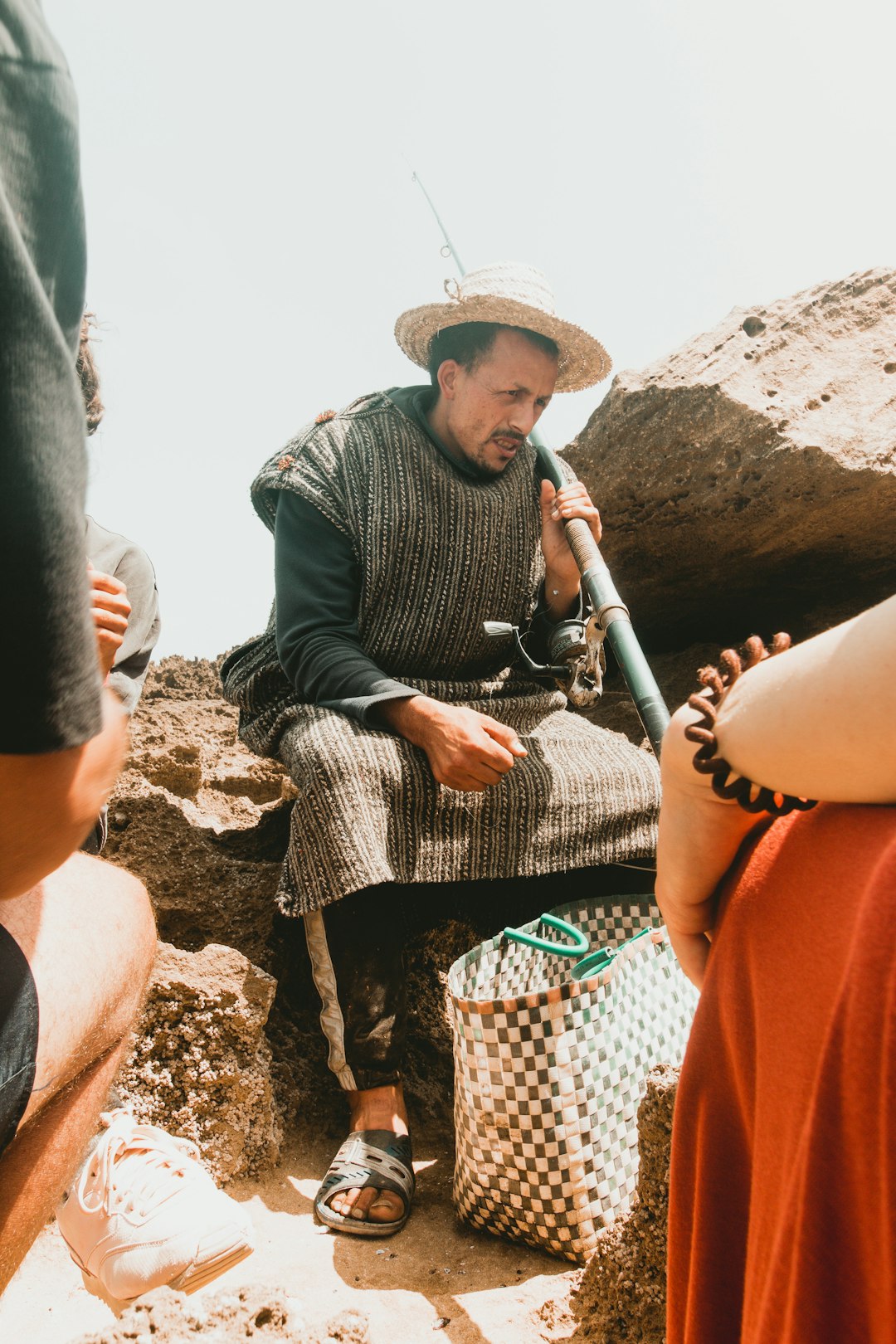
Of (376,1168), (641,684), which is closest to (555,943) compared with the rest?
(376,1168)

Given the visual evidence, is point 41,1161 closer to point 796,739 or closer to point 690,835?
point 690,835

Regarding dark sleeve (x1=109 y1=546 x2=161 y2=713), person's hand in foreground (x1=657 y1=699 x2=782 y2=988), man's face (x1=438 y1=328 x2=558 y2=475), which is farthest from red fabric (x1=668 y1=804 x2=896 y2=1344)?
man's face (x1=438 y1=328 x2=558 y2=475)

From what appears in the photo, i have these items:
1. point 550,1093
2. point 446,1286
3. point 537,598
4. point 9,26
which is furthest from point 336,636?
point 9,26

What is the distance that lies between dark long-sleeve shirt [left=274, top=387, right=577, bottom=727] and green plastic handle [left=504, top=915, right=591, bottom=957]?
66cm

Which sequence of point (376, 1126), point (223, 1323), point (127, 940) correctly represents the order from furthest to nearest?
point (376, 1126) < point (127, 940) < point (223, 1323)

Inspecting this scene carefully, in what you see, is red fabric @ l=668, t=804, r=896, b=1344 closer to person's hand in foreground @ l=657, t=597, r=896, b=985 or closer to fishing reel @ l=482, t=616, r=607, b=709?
person's hand in foreground @ l=657, t=597, r=896, b=985

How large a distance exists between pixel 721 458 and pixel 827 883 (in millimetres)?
2631

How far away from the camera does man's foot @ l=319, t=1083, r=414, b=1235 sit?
77.9 inches

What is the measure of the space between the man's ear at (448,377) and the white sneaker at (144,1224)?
230 centimetres

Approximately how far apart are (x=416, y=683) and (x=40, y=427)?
2047 millimetres

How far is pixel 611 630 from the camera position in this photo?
2598mm

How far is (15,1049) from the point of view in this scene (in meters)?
1.03

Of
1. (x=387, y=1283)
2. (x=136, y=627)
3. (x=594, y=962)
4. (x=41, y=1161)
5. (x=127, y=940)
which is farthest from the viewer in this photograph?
(x=136, y=627)

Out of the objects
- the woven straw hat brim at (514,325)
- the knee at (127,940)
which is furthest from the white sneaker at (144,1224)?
the woven straw hat brim at (514,325)
